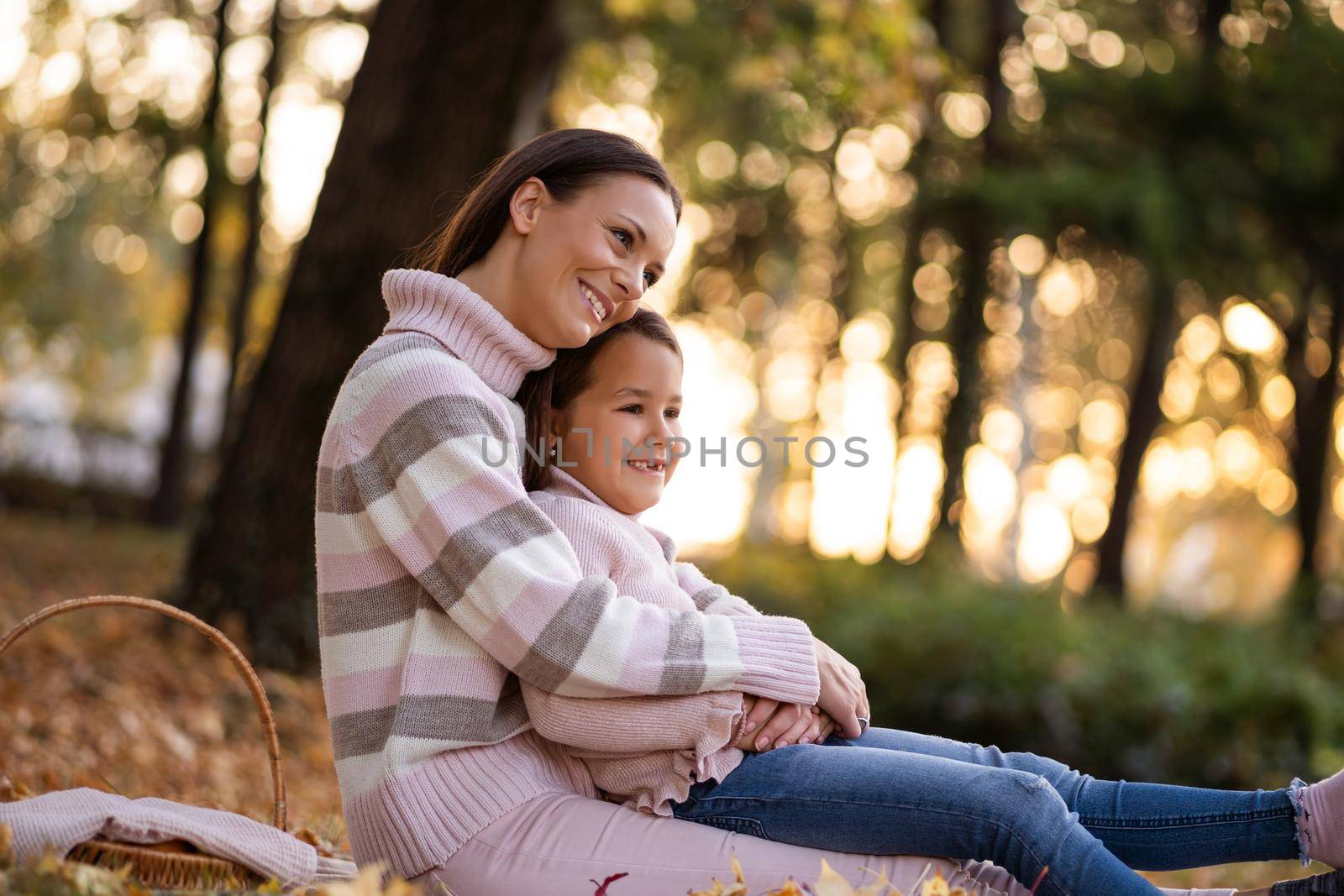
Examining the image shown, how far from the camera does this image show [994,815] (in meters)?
2.32

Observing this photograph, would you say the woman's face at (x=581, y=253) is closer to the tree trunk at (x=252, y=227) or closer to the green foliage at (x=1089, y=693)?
the green foliage at (x=1089, y=693)

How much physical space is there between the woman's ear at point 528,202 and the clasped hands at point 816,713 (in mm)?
1056

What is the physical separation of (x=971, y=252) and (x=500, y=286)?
8.30m

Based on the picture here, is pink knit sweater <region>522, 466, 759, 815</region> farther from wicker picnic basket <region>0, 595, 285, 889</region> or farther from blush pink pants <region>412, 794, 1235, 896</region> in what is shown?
wicker picnic basket <region>0, 595, 285, 889</region>

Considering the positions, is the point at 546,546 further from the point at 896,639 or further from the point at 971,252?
the point at 971,252

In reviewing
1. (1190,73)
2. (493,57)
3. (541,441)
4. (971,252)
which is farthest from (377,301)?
(1190,73)

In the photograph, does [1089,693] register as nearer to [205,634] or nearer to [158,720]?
[158,720]

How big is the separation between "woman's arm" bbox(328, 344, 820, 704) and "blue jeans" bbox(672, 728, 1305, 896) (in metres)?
0.18

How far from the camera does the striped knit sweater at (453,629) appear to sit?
2.33 metres

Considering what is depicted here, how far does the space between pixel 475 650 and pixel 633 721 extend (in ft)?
1.07

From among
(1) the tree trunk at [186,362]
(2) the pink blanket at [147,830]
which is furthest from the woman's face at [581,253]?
(1) the tree trunk at [186,362]

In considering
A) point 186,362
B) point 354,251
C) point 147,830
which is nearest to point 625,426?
point 147,830

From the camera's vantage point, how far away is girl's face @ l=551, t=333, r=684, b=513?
2773mm

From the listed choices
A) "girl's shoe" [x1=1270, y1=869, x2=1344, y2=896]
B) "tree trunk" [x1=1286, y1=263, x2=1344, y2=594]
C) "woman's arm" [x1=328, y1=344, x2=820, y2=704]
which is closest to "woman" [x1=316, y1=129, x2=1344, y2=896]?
"woman's arm" [x1=328, y1=344, x2=820, y2=704]
